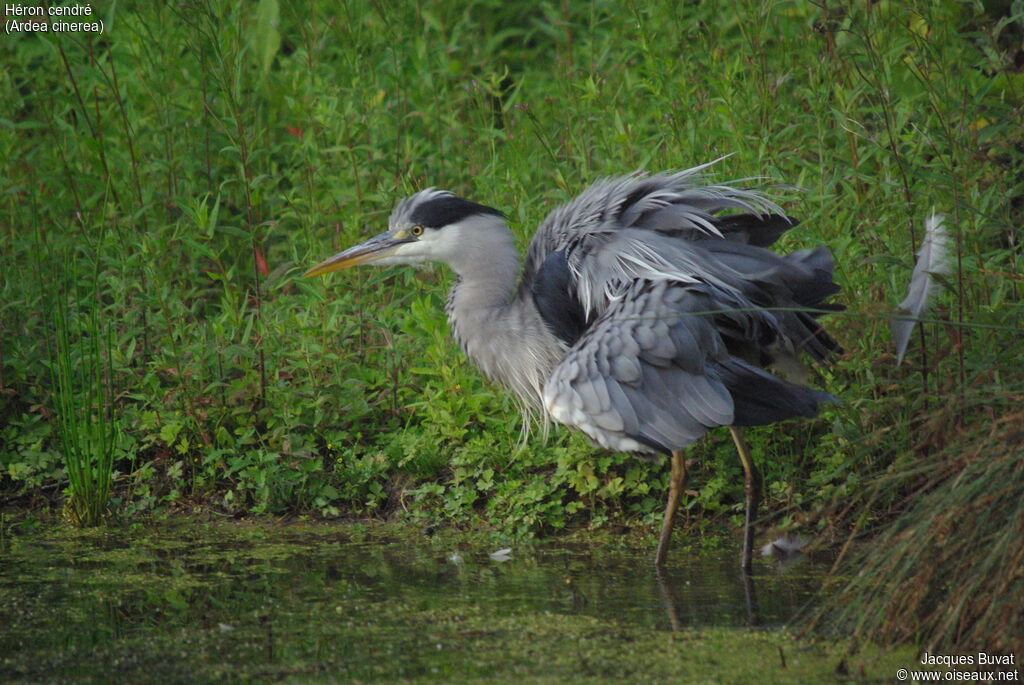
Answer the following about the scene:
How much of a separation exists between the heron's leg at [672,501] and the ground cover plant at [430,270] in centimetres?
32

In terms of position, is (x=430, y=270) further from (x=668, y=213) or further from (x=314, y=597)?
(x=314, y=597)

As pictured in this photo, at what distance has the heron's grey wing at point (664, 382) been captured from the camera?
436cm

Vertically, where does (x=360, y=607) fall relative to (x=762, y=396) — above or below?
below

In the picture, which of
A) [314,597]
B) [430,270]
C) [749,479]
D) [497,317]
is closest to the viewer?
[314,597]

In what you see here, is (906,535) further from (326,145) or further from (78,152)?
(78,152)

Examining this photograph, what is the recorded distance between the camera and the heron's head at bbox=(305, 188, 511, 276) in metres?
5.26

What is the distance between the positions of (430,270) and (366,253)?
39 centimetres

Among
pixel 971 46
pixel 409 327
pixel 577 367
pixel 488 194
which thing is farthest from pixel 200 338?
pixel 971 46

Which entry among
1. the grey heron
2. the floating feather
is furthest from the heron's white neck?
the floating feather

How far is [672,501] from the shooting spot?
15.8 feet

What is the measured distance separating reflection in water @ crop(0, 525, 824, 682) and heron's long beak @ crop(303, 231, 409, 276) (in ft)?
3.62

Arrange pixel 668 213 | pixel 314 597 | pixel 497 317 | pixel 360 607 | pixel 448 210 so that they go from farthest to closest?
pixel 448 210, pixel 497 317, pixel 668 213, pixel 314 597, pixel 360 607

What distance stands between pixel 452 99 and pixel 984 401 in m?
4.45

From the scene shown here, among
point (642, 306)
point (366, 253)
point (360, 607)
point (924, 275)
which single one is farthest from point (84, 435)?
point (924, 275)
